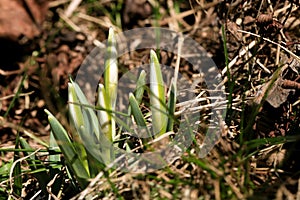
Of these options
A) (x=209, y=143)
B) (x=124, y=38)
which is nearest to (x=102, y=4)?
(x=124, y=38)

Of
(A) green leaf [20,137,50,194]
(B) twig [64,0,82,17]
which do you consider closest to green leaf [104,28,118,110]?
(A) green leaf [20,137,50,194]

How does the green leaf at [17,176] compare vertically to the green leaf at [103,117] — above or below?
below

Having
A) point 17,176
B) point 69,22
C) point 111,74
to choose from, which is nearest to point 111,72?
point 111,74

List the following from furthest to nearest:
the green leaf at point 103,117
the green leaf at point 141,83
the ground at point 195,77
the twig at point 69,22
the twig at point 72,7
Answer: the twig at point 72,7 → the twig at point 69,22 → the green leaf at point 141,83 → the green leaf at point 103,117 → the ground at point 195,77

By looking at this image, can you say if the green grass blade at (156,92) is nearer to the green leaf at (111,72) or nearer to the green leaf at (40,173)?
the green leaf at (111,72)

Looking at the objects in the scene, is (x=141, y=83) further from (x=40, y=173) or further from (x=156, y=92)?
Answer: (x=40, y=173)

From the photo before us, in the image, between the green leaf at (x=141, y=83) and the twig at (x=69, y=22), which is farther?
the twig at (x=69, y=22)

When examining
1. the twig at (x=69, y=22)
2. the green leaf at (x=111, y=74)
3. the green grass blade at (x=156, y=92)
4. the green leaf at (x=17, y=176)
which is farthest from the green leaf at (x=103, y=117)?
the twig at (x=69, y=22)

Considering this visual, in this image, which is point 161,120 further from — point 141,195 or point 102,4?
point 102,4
